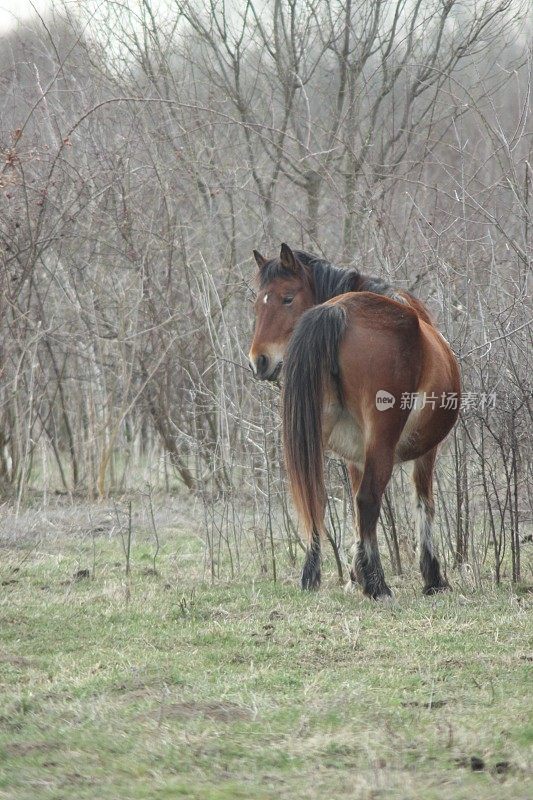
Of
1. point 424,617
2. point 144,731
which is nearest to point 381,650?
point 424,617

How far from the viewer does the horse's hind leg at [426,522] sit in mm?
6395

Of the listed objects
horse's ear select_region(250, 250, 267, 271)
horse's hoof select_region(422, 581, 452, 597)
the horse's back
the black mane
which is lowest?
horse's hoof select_region(422, 581, 452, 597)

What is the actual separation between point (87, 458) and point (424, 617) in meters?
6.24

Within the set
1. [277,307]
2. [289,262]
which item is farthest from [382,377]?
[289,262]

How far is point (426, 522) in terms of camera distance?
6.54 meters

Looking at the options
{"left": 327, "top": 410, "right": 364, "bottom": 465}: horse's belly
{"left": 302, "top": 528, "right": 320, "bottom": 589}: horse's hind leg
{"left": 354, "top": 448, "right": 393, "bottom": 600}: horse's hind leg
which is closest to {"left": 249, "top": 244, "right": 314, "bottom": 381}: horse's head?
{"left": 327, "top": 410, "right": 364, "bottom": 465}: horse's belly

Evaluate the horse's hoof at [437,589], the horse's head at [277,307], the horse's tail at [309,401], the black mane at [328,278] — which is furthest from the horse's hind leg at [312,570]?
the black mane at [328,278]

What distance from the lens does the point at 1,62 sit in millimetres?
12898

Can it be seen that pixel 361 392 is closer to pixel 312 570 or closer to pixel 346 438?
pixel 346 438

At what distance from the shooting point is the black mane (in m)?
6.46

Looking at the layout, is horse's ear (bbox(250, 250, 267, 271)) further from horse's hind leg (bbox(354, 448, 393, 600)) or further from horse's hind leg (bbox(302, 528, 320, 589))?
horse's hind leg (bbox(302, 528, 320, 589))

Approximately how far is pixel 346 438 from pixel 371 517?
476 mm

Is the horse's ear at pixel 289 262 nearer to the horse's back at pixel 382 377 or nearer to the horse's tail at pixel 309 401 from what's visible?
the horse's back at pixel 382 377

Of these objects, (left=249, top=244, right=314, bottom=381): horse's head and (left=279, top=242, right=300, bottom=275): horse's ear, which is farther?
(left=279, top=242, right=300, bottom=275): horse's ear
